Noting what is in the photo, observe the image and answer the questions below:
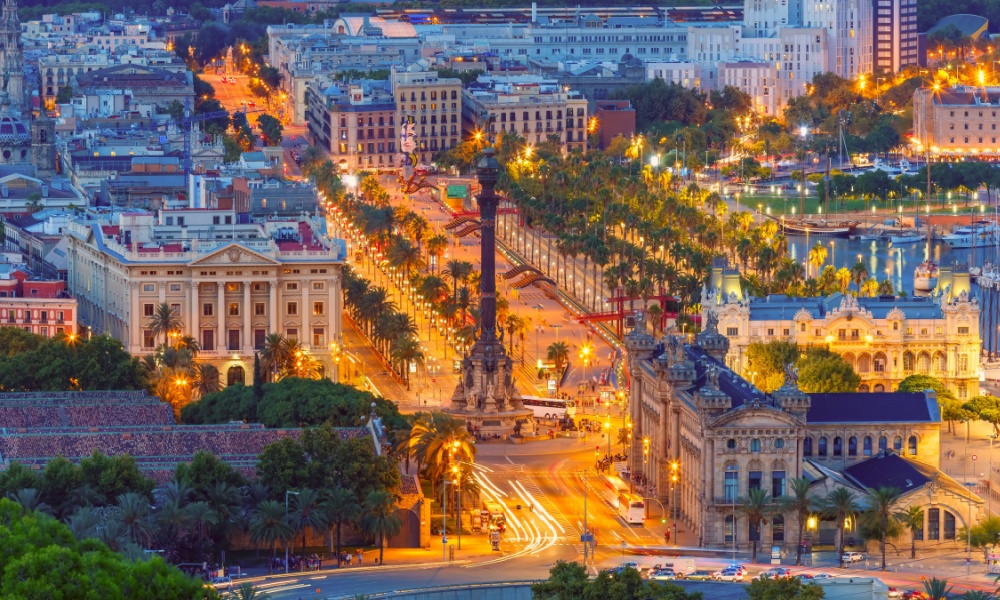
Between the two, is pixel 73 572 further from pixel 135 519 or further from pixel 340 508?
pixel 340 508

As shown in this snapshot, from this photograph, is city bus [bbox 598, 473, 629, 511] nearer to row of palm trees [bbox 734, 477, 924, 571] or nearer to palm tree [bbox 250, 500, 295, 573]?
row of palm trees [bbox 734, 477, 924, 571]

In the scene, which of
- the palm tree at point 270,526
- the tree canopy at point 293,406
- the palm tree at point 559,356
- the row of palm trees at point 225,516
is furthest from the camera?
the palm tree at point 559,356

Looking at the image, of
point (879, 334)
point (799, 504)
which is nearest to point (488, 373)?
point (879, 334)

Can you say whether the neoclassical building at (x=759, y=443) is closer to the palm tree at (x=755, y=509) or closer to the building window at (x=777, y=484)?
the building window at (x=777, y=484)

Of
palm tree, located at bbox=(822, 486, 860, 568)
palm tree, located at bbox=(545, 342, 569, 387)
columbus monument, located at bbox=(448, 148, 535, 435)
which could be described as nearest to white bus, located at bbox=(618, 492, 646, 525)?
palm tree, located at bbox=(822, 486, 860, 568)

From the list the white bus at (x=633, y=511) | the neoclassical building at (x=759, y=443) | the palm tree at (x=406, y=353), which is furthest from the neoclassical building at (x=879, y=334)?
the white bus at (x=633, y=511)
